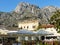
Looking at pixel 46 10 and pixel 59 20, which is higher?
pixel 46 10

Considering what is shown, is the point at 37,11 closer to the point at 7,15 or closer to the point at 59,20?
the point at 7,15

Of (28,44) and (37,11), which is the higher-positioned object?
(37,11)

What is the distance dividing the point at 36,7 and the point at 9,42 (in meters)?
104

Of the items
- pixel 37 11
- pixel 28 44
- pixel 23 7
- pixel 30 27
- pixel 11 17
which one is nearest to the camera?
pixel 28 44

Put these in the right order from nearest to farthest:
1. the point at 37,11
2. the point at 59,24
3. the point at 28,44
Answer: the point at 28,44, the point at 59,24, the point at 37,11

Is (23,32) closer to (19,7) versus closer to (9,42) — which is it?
(9,42)

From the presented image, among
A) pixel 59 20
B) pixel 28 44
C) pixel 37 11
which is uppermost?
pixel 37 11

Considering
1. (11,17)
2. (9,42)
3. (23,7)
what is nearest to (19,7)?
(23,7)

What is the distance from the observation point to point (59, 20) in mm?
47562

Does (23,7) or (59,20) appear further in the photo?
(23,7)

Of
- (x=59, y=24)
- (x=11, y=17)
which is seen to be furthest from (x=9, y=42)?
(x=11, y=17)

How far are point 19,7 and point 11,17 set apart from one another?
2205cm

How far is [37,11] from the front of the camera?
420 ft

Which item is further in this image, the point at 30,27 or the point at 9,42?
the point at 30,27
